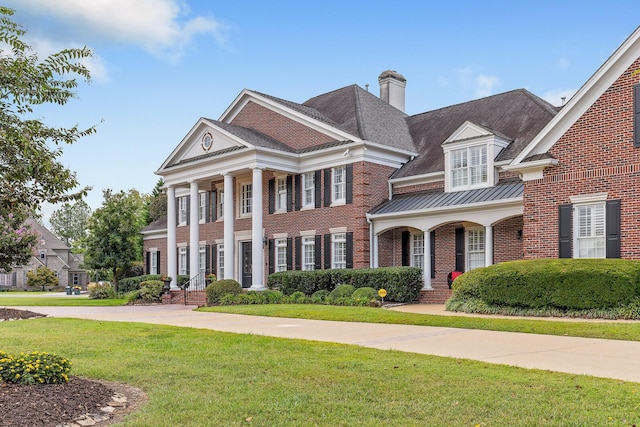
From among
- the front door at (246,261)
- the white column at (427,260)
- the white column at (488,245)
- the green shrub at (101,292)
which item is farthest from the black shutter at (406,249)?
the green shrub at (101,292)

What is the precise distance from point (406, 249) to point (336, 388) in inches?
760

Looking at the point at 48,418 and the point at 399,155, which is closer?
the point at 48,418

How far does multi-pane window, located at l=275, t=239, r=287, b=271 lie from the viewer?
29.1 metres

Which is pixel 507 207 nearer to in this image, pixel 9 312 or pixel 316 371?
pixel 316 371

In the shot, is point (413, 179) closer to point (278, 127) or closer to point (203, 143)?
point (278, 127)

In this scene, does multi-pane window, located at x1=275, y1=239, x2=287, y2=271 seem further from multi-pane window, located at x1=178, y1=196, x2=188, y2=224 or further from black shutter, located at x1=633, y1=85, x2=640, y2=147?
black shutter, located at x1=633, y1=85, x2=640, y2=147

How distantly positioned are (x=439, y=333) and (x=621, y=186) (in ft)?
26.1

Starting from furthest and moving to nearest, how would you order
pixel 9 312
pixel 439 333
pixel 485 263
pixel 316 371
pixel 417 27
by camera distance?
1. pixel 485 263
2. pixel 9 312
3. pixel 417 27
4. pixel 439 333
5. pixel 316 371

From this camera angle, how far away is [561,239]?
1834 centimetres

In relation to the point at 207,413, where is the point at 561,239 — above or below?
above

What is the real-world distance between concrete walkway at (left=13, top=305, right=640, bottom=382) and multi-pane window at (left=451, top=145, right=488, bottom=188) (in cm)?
1087

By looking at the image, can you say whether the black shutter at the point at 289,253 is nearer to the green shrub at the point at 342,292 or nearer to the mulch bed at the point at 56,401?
the green shrub at the point at 342,292

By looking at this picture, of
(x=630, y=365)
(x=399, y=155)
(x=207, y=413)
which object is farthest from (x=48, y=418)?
(x=399, y=155)

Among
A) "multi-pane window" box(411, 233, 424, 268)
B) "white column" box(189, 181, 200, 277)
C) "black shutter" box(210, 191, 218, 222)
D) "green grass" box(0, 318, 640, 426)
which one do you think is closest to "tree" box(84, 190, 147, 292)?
"black shutter" box(210, 191, 218, 222)
